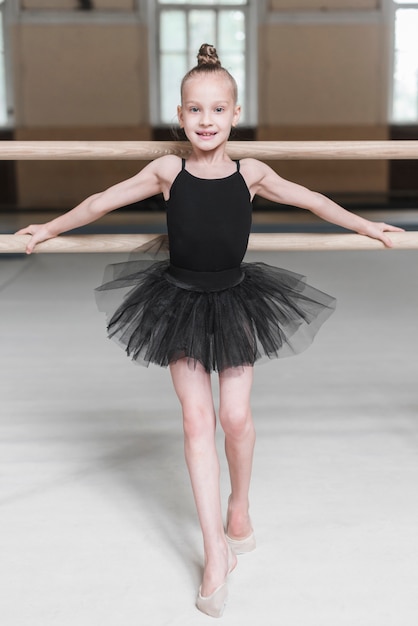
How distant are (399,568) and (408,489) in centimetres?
35

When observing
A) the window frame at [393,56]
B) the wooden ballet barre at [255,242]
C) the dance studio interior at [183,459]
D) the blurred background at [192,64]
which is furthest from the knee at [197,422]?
the window frame at [393,56]

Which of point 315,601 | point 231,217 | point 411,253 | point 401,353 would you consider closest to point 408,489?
point 315,601

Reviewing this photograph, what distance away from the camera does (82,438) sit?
2.06m

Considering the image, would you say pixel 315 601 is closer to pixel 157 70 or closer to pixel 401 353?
pixel 401 353

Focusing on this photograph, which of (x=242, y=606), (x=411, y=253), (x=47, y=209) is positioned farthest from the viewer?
(x=47, y=209)

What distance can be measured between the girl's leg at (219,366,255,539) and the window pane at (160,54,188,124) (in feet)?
26.7

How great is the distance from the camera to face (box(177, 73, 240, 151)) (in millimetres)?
1311

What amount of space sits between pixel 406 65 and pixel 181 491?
8659 mm

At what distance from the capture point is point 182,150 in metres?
1.53

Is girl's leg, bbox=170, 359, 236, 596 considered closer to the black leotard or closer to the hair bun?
the black leotard

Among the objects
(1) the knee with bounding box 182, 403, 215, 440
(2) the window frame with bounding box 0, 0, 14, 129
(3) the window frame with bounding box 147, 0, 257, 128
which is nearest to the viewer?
(1) the knee with bounding box 182, 403, 215, 440

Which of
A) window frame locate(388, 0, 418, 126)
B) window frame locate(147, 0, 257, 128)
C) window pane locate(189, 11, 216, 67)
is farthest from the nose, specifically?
window frame locate(388, 0, 418, 126)

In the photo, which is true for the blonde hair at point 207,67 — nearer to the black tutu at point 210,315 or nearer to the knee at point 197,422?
the black tutu at point 210,315

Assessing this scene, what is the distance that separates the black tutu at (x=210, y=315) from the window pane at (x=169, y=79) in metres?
7.96
